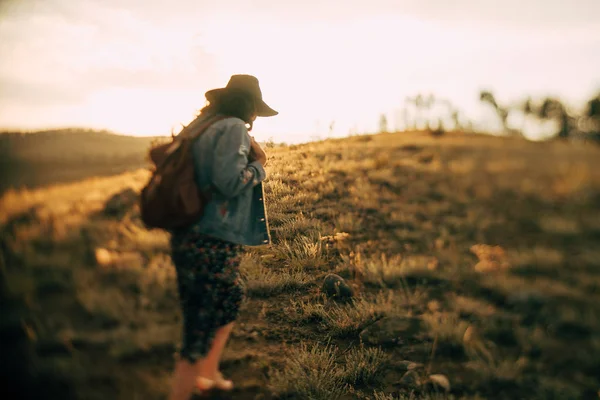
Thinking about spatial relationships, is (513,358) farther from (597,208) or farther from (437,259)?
(437,259)

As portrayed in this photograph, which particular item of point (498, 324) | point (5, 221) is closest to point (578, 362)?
point (498, 324)

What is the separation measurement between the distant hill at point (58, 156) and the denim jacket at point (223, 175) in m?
1.36

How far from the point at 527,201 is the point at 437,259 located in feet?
7.07

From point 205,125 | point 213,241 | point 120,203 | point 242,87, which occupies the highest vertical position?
point 242,87

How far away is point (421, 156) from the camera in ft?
16.4

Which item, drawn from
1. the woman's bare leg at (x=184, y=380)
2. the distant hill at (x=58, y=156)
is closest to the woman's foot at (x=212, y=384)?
the woman's bare leg at (x=184, y=380)

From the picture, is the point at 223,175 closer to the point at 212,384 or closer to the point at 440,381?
the point at 212,384

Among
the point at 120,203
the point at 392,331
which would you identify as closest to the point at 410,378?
the point at 392,331

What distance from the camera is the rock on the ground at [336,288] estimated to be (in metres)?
4.90

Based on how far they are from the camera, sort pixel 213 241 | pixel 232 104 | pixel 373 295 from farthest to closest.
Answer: pixel 373 295 → pixel 232 104 → pixel 213 241

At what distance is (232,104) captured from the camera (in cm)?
255

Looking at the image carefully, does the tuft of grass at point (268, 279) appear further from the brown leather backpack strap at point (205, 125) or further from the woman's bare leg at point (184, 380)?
the brown leather backpack strap at point (205, 125)

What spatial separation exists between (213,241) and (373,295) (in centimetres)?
303

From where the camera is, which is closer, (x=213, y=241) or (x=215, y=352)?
(x=213, y=241)
